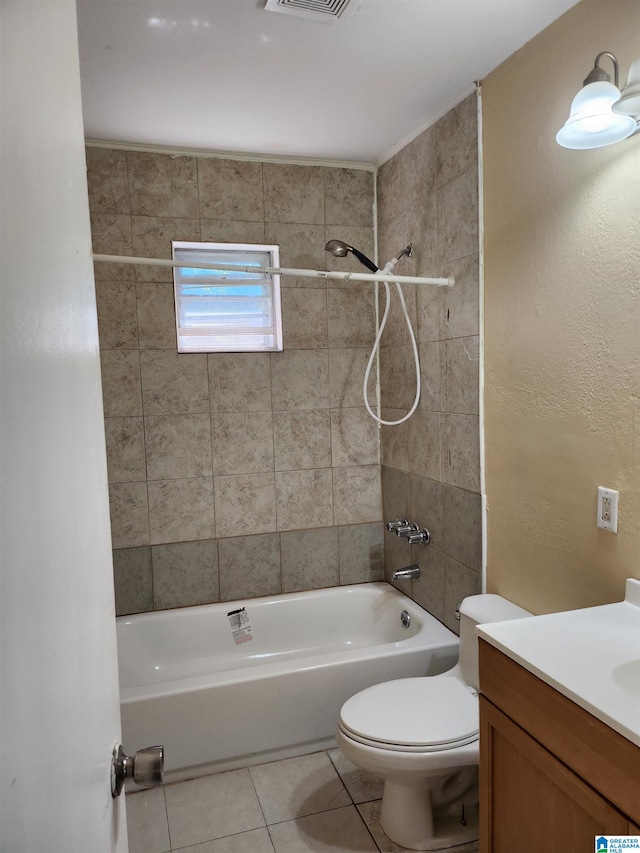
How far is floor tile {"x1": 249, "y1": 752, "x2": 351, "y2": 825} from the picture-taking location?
204 cm

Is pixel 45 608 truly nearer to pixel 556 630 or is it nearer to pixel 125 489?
pixel 556 630

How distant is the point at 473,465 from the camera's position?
221 cm

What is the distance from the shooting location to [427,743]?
168 cm

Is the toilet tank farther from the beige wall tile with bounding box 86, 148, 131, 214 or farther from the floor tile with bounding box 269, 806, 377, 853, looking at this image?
the beige wall tile with bounding box 86, 148, 131, 214

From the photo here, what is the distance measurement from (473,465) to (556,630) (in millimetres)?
907

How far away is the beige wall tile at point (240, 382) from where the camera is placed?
279 cm

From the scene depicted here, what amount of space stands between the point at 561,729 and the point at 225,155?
262 centimetres

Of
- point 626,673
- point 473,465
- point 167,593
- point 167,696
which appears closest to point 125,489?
point 167,593

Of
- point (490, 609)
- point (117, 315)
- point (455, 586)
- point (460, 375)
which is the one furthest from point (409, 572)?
point (117, 315)

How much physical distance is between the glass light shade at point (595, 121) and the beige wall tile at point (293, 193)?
162 cm

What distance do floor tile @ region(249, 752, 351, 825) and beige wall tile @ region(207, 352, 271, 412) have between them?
1.55 m

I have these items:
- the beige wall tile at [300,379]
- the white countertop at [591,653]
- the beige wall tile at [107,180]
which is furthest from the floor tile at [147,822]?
the beige wall tile at [107,180]

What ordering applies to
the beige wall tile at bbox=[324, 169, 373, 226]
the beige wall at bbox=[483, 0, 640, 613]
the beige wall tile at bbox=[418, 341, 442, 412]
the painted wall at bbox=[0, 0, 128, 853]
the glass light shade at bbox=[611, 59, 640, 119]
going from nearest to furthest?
the painted wall at bbox=[0, 0, 128, 853]
the glass light shade at bbox=[611, 59, 640, 119]
the beige wall at bbox=[483, 0, 640, 613]
the beige wall tile at bbox=[418, 341, 442, 412]
the beige wall tile at bbox=[324, 169, 373, 226]

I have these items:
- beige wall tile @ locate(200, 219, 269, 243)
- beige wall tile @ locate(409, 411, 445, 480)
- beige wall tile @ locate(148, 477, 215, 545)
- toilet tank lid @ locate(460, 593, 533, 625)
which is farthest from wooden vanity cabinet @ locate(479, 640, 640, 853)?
beige wall tile @ locate(200, 219, 269, 243)
